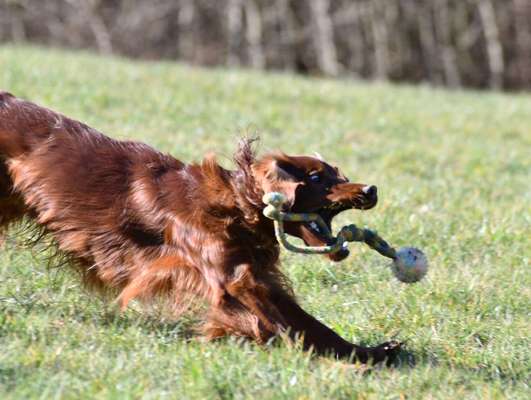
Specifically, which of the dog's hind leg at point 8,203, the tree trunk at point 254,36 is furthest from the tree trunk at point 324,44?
the dog's hind leg at point 8,203

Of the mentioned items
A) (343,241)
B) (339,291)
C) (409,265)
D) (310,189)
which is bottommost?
(339,291)

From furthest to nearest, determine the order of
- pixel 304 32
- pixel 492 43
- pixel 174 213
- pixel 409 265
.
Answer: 1. pixel 492 43
2. pixel 304 32
3. pixel 409 265
4. pixel 174 213

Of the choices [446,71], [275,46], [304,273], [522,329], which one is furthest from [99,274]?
[446,71]

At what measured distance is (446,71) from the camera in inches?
829

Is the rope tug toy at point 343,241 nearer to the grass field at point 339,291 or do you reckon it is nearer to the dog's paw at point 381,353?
the grass field at point 339,291

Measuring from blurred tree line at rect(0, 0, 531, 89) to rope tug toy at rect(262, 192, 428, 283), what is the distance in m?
15.5

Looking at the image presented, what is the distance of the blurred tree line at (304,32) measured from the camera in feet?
65.4

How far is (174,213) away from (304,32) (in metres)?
16.2

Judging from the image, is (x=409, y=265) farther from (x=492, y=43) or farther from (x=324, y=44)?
(x=492, y=43)

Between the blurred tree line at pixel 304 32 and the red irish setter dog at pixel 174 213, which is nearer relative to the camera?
the red irish setter dog at pixel 174 213

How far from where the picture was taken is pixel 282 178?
13.7 ft

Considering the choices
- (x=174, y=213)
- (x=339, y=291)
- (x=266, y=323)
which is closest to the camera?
(x=266, y=323)

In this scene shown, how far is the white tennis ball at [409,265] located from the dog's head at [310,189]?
45 centimetres

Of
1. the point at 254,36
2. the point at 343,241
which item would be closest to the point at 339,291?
the point at 343,241
